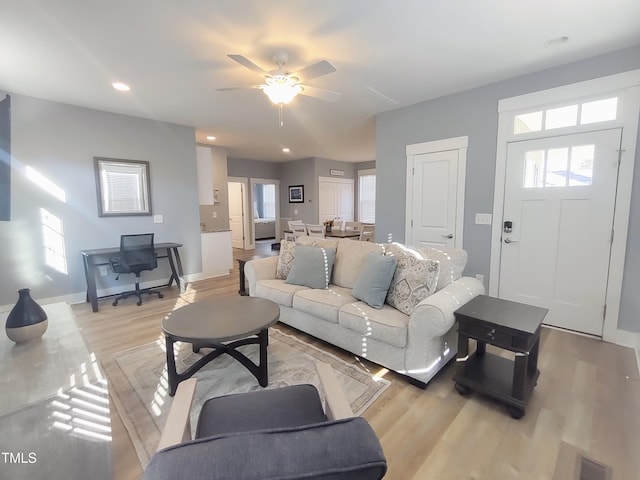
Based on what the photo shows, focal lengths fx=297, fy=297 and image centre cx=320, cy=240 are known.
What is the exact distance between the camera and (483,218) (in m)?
3.44

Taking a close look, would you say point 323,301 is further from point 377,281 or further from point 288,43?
point 288,43

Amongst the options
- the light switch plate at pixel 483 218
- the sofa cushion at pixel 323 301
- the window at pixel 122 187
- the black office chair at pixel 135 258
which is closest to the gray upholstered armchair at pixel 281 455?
the sofa cushion at pixel 323 301

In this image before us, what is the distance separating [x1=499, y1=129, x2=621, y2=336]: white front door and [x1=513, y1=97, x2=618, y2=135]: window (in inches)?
5.0

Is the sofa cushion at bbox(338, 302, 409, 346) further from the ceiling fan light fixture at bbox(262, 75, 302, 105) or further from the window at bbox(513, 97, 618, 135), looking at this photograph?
the window at bbox(513, 97, 618, 135)

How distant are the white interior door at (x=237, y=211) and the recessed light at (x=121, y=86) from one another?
16.8 feet

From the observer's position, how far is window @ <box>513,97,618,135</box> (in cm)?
268

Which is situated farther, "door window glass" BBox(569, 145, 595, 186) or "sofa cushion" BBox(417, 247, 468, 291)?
"door window glass" BBox(569, 145, 595, 186)

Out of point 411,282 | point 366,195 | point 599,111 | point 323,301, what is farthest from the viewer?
point 366,195

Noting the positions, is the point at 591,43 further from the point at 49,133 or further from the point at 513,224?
the point at 49,133

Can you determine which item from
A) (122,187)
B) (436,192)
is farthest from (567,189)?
(122,187)

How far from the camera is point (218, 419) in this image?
1.22 m

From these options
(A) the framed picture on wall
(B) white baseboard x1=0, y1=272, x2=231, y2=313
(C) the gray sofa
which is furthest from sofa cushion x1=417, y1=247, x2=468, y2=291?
(A) the framed picture on wall

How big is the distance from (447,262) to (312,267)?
50.2 inches

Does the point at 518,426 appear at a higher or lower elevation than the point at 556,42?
lower
